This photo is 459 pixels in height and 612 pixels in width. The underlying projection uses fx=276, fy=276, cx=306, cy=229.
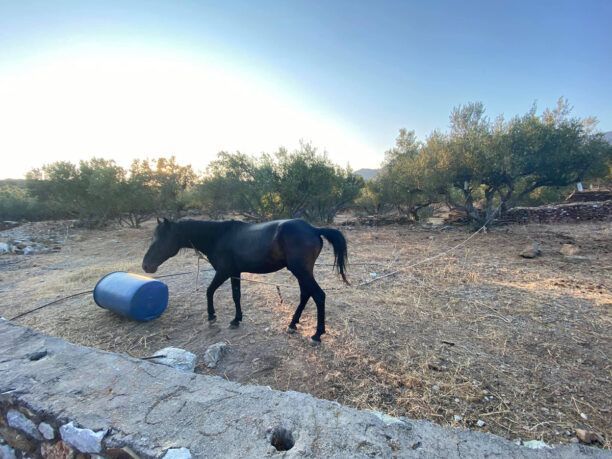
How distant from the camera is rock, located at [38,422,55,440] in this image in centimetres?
A: 197

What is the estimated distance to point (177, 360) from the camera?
121 inches

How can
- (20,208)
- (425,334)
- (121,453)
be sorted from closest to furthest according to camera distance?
(121,453) < (425,334) < (20,208)

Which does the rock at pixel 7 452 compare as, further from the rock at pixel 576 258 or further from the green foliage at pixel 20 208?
the green foliage at pixel 20 208

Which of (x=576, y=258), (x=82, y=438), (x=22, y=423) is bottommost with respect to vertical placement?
(x=576, y=258)

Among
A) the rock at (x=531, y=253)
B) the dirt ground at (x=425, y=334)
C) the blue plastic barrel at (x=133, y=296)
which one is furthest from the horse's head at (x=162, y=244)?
the rock at (x=531, y=253)

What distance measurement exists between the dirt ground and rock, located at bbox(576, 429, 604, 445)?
4 cm

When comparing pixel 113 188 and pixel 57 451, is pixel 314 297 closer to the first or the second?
pixel 57 451

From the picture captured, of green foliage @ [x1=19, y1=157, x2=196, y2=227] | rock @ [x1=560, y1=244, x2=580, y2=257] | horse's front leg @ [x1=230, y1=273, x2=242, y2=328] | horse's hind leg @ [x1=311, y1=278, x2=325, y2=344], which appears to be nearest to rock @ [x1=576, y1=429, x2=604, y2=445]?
horse's hind leg @ [x1=311, y1=278, x2=325, y2=344]

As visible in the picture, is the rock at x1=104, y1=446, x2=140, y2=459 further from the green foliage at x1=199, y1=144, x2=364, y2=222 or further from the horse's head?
the green foliage at x1=199, y1=144, x2=364, y2=222

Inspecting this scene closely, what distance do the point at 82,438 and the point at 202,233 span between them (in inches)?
118

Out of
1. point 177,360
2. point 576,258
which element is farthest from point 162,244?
point 576,258

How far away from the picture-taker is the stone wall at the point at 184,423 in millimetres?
1595

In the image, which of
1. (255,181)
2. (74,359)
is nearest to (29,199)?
(255,181)

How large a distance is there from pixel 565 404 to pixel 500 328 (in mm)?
1470
